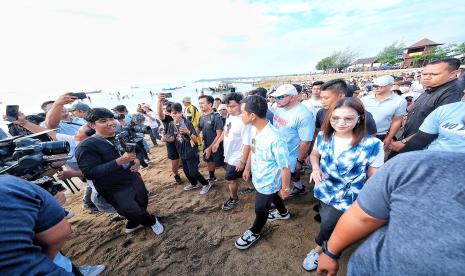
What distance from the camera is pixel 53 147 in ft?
5.16

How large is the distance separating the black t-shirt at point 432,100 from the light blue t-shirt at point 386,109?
0.18 metres

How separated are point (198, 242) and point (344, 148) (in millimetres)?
2480

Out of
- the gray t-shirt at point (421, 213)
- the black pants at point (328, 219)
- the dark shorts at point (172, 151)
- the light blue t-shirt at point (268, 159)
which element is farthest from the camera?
the dark shorts at point (172, 151)

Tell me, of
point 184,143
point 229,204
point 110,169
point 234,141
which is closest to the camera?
point 110,169

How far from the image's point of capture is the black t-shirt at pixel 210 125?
4.15 m

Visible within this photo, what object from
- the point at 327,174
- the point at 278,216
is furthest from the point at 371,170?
the point at 278,216

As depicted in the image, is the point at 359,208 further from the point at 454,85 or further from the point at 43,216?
the point at 454,85

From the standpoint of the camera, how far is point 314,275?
7.25 ft

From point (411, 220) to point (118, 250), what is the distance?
357 centimetres

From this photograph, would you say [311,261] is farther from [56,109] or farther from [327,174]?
[56,109]

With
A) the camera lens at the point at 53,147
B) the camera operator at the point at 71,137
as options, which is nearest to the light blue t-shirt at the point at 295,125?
the camera lens at the point at 53,147

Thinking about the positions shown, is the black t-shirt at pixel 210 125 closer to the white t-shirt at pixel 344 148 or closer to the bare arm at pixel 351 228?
the white t-shirt at pixel 344 148

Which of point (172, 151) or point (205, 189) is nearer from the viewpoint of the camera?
point (205, 189)

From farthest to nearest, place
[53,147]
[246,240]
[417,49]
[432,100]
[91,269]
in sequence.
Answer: [417,49] → [432,100] → [246,240] → [91,269] → [53,147]
